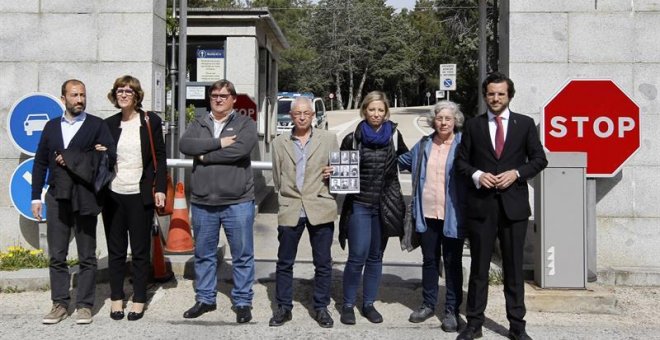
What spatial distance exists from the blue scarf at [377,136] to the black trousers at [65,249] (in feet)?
7.62

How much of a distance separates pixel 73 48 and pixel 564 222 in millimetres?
5344

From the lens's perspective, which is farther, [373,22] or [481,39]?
[373,22]

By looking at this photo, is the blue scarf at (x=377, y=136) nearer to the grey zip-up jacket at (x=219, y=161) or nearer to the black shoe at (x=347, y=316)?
the grey zip-up jacket at (x=219, y=161)

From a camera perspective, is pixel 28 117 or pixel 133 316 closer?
pixel 133 316

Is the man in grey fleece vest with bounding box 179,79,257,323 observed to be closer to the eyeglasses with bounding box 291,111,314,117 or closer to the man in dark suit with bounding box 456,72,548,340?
the eyeglasses with bounding box 291,111,314,117

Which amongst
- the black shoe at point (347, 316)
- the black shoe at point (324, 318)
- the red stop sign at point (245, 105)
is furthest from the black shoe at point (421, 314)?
the red stop sign at point (245, 105)

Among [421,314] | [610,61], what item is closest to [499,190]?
[421,314]

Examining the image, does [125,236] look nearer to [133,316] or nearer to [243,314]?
[133,316]

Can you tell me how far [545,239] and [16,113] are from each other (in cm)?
541

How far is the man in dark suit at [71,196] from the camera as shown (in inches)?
212

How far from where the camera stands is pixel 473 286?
5102mm

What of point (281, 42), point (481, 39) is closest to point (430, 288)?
point (481, 39)

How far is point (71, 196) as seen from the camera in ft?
17.6

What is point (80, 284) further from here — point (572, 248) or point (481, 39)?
point (481, 39)
